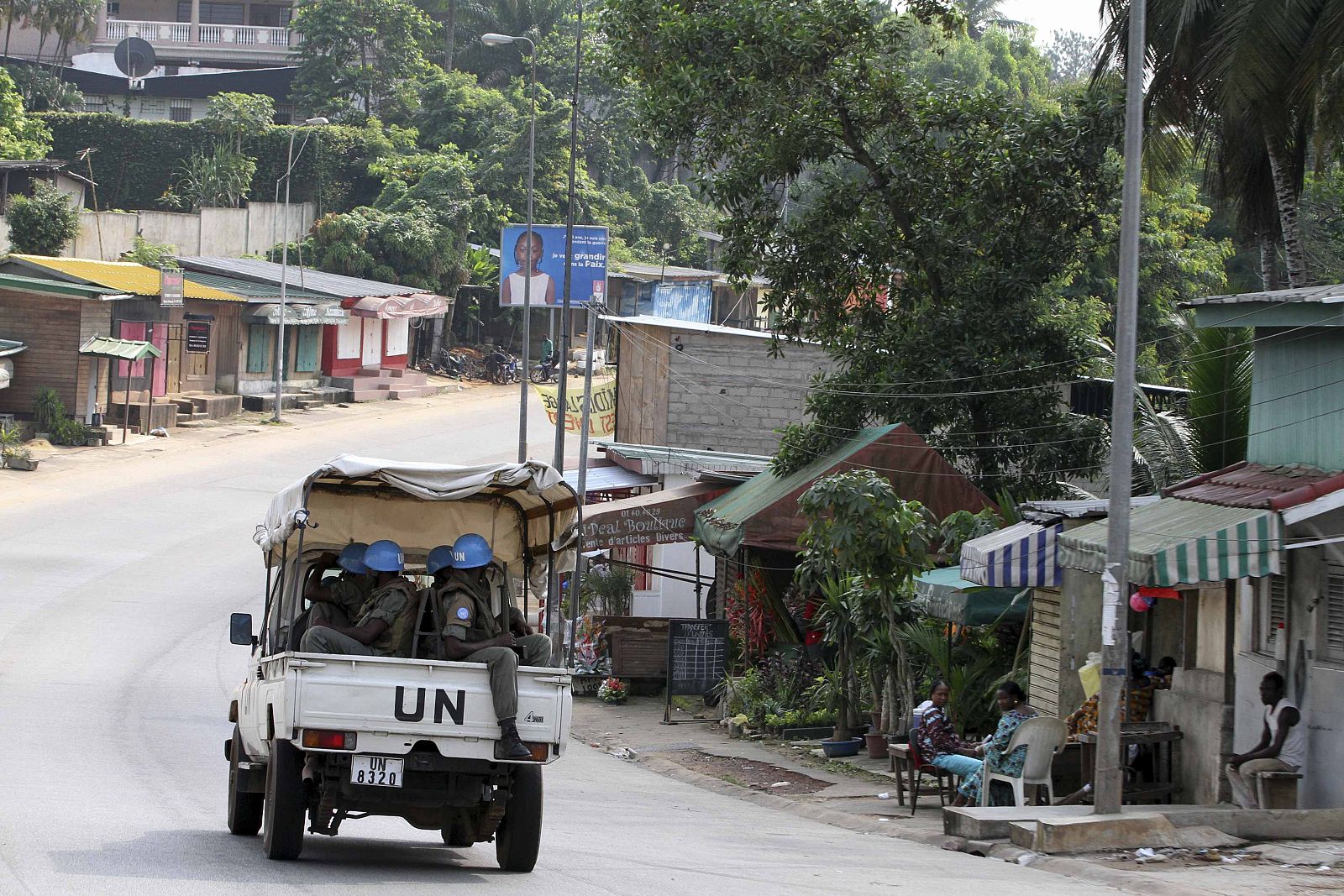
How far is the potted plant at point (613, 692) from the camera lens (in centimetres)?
2323

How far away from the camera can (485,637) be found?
393 inches

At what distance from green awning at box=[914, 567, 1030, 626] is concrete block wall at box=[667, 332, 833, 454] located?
511 inches

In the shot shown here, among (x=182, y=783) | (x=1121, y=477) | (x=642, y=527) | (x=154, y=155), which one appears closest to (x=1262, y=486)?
(x=1121, y=477)

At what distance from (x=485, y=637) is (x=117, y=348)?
1229 inches

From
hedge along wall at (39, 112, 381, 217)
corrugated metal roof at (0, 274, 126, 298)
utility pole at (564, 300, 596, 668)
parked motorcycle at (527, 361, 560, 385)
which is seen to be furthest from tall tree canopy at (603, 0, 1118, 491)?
hedge along wall at (39, 112, 381, 217)

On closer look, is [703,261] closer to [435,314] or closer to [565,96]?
[565,96]

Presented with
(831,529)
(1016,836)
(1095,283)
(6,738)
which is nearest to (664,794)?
(831,529)

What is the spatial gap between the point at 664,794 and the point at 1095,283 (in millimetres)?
28103

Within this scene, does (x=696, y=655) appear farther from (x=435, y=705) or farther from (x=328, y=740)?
(x=328, y=740)

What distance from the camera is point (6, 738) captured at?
15.5m

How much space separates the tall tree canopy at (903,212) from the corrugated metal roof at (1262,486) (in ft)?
23.3

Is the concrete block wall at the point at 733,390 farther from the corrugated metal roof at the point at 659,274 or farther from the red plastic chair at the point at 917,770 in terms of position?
the corrugated metal roof at the point at 659,274

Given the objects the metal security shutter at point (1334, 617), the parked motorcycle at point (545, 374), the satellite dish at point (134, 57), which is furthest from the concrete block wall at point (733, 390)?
the satellite dish at point (134, 57)

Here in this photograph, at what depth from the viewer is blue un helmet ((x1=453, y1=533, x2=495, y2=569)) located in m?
9.77
